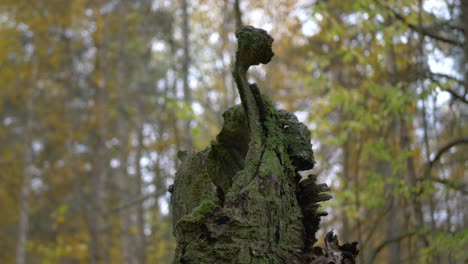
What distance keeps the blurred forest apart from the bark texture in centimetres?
242

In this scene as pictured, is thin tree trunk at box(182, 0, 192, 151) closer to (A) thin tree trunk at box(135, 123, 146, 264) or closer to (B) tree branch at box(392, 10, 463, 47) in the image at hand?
(A) thin tree trunk at box(135, 123, 146, 264)

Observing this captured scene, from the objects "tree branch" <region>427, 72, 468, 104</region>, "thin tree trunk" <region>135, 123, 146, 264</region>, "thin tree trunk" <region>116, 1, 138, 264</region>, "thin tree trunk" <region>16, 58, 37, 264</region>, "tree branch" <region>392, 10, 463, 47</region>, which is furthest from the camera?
"thin tree trunk" <region>16, 58, 37, 264</region>

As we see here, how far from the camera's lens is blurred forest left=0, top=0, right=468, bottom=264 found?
7.28 meters

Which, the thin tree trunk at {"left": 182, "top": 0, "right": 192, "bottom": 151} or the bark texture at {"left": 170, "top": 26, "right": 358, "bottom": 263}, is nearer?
the bark texture at {"left": 170, "top": 26, "right": 358, "bottom": 263}

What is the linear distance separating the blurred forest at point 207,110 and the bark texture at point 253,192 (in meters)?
2.42

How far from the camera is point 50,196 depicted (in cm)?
2333

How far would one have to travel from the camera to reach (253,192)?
2113 mm

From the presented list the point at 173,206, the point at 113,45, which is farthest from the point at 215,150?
the point at 113,45

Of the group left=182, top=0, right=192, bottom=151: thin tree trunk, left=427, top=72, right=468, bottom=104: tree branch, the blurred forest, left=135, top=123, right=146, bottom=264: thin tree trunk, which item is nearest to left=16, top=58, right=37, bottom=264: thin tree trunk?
the blurred forest

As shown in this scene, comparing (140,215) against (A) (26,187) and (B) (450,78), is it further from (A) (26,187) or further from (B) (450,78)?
(B) (450,78)

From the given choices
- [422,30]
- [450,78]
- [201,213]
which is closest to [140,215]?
[422,30]

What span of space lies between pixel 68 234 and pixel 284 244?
22.2 meters

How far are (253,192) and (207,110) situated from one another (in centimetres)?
1589

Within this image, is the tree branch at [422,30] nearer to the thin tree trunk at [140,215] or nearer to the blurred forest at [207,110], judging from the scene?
the blurred forest at [207,110]
